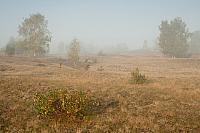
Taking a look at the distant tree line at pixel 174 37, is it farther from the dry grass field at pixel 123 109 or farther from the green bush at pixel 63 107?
the green bush at pixel 63 107

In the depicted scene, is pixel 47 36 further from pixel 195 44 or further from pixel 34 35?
pixel 195 44

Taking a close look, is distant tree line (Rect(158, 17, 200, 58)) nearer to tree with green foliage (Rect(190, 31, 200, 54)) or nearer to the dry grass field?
tree with green foliage (Rect(190, 31, 200, 54))

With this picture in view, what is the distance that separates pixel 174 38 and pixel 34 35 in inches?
1675

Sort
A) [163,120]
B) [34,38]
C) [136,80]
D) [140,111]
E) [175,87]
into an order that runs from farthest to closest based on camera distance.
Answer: [34,38] < [136,80] < [175,87] < [140,111] < [163,120]

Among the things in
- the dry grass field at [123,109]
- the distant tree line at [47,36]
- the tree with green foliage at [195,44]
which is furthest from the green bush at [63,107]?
the tree with green foliage at [195,44]

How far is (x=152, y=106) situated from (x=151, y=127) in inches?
148

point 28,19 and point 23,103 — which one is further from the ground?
point 28,19

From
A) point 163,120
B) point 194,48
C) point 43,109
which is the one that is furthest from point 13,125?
point 194,48

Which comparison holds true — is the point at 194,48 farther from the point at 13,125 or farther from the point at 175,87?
the point at 13,125

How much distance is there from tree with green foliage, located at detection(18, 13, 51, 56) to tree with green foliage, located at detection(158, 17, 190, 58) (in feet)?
117

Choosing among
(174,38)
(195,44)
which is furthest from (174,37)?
(195,44)

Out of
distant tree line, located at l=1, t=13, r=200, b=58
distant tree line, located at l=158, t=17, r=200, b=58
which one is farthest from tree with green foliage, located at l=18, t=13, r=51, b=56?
distant tree line, located at l=158, t=17, r=200, b=58

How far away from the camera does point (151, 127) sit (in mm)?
14766

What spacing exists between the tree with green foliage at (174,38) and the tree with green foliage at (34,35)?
3553cm
